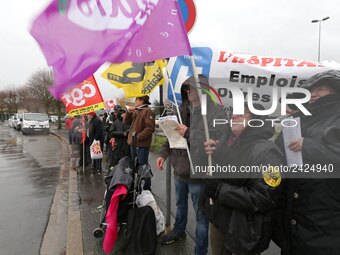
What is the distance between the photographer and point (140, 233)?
309 cm

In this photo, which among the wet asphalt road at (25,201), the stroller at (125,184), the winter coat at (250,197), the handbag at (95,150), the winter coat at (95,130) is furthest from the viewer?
the winter coat at (95,130)

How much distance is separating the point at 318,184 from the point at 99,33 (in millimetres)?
1738

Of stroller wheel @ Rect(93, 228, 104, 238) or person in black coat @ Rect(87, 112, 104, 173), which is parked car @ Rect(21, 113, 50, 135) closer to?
person in black coat @ Rect(87, 112, 104, 173)

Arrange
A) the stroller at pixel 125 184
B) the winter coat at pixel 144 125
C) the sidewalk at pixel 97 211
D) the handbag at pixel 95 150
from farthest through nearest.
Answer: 1. the handbag at pixel 95 150
2. the winter coat at pixel 144 125
3. the sidewalk at pixel 97 211
4. the stroller at pixel 125 184

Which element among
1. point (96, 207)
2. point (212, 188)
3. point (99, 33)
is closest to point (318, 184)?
point (212, 188)

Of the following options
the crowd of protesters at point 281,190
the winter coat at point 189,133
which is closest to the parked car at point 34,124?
the winter coat at point 189,133

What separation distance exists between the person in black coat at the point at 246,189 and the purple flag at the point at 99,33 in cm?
79

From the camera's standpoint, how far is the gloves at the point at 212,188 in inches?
86.5

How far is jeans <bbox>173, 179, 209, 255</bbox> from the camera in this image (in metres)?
2.89

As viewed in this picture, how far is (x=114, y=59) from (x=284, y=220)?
1.64m

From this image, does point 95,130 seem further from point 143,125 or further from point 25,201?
point 143,125

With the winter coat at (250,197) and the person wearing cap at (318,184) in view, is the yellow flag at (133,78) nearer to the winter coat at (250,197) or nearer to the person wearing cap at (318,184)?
the winter coat at (250,197)

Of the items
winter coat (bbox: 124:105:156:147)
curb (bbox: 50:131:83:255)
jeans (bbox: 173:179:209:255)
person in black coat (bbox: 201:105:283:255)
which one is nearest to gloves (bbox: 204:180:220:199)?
person in black coat (bbox: 201:105:283:255)

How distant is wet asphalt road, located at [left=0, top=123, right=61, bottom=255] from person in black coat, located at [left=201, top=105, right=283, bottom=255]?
2752 mm
